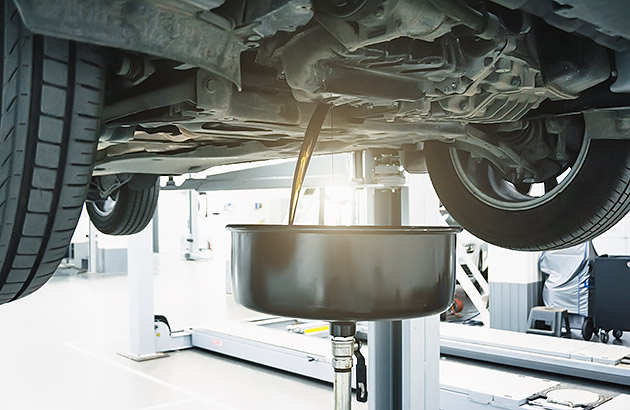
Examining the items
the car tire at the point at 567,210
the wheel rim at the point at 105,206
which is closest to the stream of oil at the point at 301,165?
the car tire at the point at 567,210

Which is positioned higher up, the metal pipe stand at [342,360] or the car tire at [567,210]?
the car tire at [567,210]

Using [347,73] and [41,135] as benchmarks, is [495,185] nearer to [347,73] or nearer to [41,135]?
[347,73]

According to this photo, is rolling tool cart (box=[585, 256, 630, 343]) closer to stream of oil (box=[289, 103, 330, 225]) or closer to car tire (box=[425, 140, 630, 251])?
car tire (box=[425, 140, 630, 251])

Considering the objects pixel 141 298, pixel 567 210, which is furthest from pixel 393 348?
pixel 141 298

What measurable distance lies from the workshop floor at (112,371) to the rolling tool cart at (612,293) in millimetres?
2511

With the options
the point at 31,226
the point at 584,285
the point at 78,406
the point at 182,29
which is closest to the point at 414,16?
the point at 182,29

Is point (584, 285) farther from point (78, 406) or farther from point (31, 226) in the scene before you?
point (31, 226)

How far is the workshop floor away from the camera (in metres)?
3.61

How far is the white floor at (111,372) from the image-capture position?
11.9 ft

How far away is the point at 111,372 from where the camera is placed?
4223 millimetres

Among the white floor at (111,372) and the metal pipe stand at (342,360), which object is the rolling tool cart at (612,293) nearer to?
the white floor at (111,372)

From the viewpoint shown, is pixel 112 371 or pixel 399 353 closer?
pixel 399 353

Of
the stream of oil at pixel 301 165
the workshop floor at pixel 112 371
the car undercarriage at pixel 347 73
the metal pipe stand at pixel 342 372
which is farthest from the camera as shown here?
the workshop floor at pixel 112 371

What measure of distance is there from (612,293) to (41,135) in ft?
16.5
